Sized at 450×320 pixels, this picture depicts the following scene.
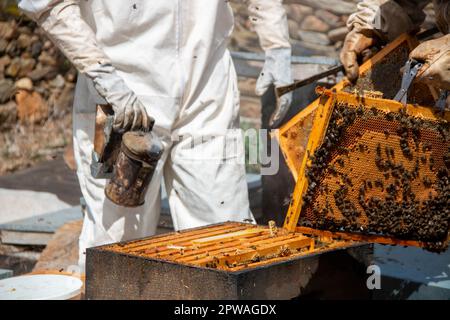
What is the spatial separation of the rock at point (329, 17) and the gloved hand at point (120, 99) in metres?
4.27

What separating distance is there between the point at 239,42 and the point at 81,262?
4.73 metres

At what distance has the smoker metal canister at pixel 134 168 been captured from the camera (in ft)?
11.1

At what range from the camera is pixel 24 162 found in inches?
327

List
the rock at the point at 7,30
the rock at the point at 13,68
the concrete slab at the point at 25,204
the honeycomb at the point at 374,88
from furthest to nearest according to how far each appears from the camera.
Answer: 1. the rock at the point at 13,68
2. the rock at the point at 7,30
3. the concrete slab at the point at 25,204
4. the honeycomb at the point at 374,88

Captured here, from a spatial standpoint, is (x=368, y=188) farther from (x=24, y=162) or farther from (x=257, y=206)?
(x=24, y=162)

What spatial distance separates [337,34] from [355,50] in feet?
13.0

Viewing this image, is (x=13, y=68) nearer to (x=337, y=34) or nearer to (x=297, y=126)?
(x=337, y=34)

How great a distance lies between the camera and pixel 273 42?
4176 mm

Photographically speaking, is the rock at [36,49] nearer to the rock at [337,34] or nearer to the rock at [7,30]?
the rock at [7,30]

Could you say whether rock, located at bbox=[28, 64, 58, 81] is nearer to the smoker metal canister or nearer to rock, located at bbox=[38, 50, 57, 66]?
rock, located at bbox=[38, 50, 57, 66]

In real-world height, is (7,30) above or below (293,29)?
below

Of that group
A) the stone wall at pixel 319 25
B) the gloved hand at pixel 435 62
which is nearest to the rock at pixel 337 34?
the stone wall at pixel 319 25

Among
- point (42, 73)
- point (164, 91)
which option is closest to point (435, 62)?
point (164, 91)
